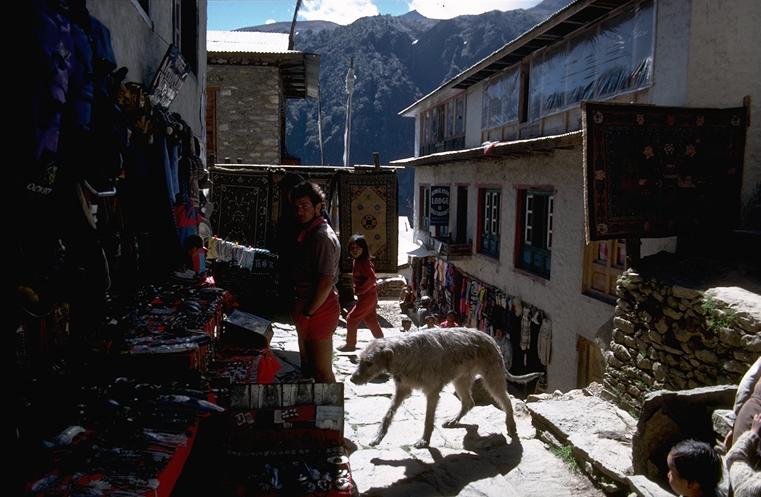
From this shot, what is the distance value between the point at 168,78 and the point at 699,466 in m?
6.45

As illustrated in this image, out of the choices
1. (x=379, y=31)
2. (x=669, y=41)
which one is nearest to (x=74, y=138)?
(x=669, y=41)

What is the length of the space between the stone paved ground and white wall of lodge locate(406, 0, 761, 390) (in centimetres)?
414

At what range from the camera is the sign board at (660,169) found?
21.0ft

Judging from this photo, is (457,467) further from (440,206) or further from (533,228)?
(440,206)

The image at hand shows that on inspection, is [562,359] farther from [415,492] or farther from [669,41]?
[415,492]

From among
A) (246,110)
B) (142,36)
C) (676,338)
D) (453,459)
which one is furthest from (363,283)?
(246,110)

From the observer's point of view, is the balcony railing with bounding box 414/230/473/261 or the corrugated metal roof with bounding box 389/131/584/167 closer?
the corrugated metal roof with bounding box 389/131/584/167

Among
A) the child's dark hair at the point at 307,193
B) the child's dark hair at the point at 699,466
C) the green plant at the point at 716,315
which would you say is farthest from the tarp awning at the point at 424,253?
Result: the child's dark hair at the point at 699,466

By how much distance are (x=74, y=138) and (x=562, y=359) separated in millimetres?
10048

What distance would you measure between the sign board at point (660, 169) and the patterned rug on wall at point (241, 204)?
24.0ft

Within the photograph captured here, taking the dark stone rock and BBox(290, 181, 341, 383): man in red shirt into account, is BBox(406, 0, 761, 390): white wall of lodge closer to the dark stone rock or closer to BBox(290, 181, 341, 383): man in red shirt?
the dark stone rock

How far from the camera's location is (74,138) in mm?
3193

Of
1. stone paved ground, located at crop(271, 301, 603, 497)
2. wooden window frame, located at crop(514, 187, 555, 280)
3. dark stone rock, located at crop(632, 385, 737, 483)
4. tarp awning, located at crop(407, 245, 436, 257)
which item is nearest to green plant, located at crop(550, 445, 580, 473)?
stone paved ground, located at crop(271, 301, 603, 497)

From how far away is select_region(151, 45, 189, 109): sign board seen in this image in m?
6.36
